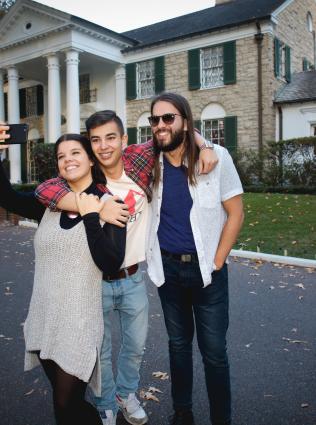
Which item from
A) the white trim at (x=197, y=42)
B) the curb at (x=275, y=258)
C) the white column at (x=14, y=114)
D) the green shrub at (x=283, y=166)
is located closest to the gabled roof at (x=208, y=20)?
the white trim at (x=197, y=42)

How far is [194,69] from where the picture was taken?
Result: 1919 cm

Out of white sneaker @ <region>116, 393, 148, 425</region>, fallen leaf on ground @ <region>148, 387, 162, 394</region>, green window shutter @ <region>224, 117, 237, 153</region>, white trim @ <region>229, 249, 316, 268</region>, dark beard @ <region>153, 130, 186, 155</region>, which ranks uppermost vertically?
green window shutter @ <region>224, 117, 237, 153</region>

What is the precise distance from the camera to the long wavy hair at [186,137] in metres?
2.47

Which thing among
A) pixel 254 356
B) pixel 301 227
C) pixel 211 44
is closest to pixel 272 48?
pixel 211 44

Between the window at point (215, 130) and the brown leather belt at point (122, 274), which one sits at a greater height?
the window at point (215, 130)

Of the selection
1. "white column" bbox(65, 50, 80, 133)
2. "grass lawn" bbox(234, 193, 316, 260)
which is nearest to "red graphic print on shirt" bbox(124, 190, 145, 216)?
"grass lawn" bbox(234, 193, 316, 260)

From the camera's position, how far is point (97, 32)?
19391mm

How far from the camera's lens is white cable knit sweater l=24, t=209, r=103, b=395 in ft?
6.52

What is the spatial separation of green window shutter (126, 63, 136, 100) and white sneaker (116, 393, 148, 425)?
19.4 meters

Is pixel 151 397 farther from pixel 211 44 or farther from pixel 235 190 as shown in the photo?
pixel 211 44

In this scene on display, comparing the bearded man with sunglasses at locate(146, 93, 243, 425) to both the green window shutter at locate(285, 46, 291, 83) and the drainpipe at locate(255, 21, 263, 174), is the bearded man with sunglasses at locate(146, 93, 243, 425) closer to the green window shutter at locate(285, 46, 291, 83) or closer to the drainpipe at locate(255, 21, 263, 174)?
the drainpipe at locate(255, 21, 263, 174)

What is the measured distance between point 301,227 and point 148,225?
7.45 meters

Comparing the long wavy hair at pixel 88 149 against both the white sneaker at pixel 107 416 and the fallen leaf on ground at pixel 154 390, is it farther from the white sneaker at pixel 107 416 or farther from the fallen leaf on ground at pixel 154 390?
the fallen leaf on ground at pixel 154 390

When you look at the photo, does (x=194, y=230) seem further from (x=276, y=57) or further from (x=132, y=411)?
(x=276, y=57)
